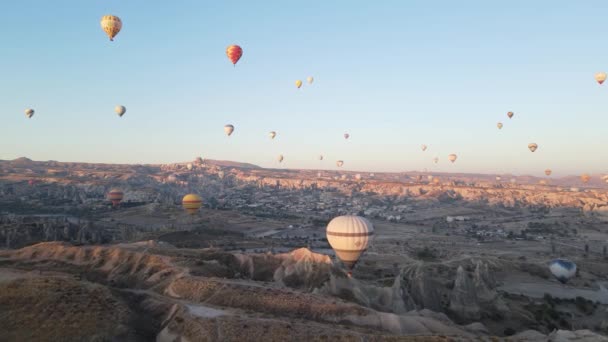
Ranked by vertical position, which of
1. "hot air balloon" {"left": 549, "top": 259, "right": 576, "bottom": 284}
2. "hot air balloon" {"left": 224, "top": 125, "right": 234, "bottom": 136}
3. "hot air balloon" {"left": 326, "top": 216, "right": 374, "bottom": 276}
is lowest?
"hot air balloon" {"left": 549, "top": 259, "right": 576, "bottom": 284}

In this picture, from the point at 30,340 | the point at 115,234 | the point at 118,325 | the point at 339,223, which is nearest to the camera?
the point at 30,340

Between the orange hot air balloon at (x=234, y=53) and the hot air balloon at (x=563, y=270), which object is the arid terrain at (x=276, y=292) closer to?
the hot air balloon at (x=563, y=270)

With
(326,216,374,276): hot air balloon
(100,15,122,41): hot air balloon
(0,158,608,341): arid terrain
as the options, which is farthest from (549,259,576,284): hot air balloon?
(100,15,122,41): hot air balloon

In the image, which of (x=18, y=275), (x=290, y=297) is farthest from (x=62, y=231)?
(x=290, y=297)

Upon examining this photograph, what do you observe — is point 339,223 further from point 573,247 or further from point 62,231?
point 573,247

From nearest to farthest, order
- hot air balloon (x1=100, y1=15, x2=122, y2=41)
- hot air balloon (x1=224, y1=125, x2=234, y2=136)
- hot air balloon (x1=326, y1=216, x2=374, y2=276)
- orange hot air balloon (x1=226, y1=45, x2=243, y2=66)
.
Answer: hot air balloon (x1=326, y1=216, x2=374, y2=276) → hot air balloon (x1=100, y1=15, x2=122, y2=41) → orange hot air balloon (x1=226, y1=45, x2=243, y2=66) → hot air balloon (x1=224, y1=125, x2=234, y2=136)

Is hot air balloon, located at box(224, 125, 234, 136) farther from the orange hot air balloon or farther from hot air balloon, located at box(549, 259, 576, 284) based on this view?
hot air balloon, located at box(549, 259, 576, 284)
